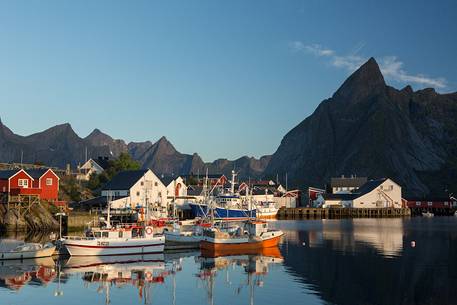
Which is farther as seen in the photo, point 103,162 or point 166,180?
point 103,162

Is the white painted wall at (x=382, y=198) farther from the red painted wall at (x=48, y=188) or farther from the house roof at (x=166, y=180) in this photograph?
the red painted wall at (x=48, y=188)

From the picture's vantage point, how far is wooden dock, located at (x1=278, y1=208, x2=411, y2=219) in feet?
429

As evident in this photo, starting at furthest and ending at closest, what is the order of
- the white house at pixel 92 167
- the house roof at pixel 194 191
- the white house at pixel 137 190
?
the white house at pixel 92 167, the house roof at pixel 194 191, the white house at pixel 137 190

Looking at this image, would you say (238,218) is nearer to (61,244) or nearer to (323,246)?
(323,246)

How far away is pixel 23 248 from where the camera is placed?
149 feet

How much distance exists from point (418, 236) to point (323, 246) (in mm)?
19800

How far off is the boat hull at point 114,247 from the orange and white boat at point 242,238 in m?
4.59

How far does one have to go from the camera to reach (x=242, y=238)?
53.9 m

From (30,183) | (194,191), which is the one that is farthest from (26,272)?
(194,191)

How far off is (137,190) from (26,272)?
2189 inches

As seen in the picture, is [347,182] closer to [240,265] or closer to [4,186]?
[4,186]

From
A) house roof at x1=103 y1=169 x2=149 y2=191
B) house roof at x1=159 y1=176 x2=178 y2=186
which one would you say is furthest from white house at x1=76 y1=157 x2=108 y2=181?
house roof at x1=103 y1=169 x2=149 y2=191

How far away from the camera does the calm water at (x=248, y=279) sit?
32.0 metres

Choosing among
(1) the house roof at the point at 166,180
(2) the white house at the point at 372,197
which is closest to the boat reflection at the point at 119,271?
(1) the house roof at the point at 166,180
